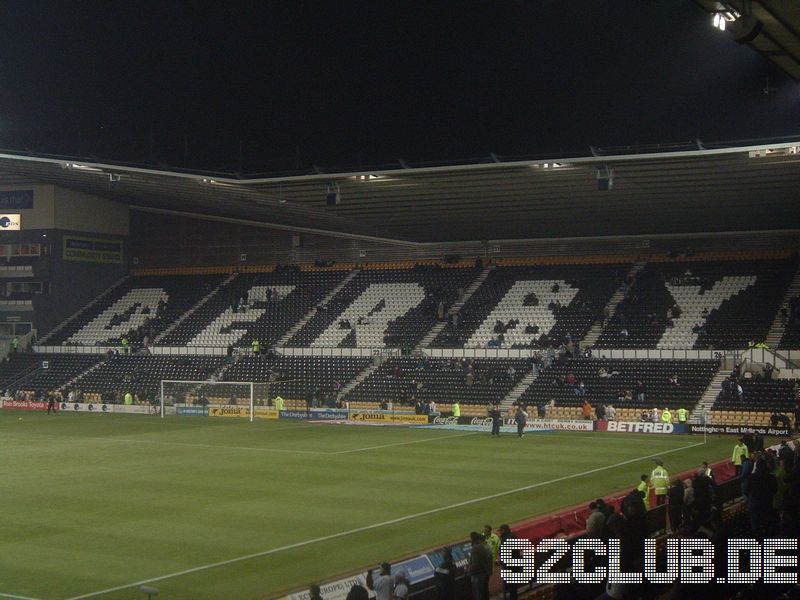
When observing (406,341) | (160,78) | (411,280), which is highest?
(160,78)

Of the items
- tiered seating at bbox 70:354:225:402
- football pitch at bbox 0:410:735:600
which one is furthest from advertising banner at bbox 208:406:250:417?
football pitch at bbox 0:410:735:600

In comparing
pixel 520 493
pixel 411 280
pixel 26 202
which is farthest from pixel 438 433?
pixel 26 202

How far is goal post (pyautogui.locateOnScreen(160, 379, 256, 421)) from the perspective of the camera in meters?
54.1

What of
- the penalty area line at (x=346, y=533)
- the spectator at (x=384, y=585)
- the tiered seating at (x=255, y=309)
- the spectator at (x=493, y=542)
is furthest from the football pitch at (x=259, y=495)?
the tiered seating at (x=255, y=309)

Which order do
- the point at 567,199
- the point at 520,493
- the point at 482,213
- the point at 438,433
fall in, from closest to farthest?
the point at 520,493
the point at 438,433
the point at 567,199
the point at 482,213

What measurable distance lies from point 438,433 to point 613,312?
16.7 metres

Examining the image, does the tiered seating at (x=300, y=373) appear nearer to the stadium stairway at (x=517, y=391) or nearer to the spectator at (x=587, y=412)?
the stadium stairway at (x=517, y=391)

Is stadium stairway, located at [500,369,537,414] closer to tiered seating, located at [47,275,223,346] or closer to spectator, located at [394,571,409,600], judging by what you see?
tiered seating, located at [47,275,223,346]

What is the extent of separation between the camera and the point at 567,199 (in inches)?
1988

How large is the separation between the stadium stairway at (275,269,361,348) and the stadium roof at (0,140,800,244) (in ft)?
13.2

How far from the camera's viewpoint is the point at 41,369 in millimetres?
65812

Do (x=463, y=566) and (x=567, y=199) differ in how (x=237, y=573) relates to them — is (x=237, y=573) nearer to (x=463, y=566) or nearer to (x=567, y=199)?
(x=463, y=566)

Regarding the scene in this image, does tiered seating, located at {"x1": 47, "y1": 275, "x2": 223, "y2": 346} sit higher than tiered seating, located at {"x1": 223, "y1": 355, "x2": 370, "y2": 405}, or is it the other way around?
tiered seating, located at {"x1": 47, "y1": 275, "x2": 223, "y2": 346}

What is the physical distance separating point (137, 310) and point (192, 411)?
1743cm
